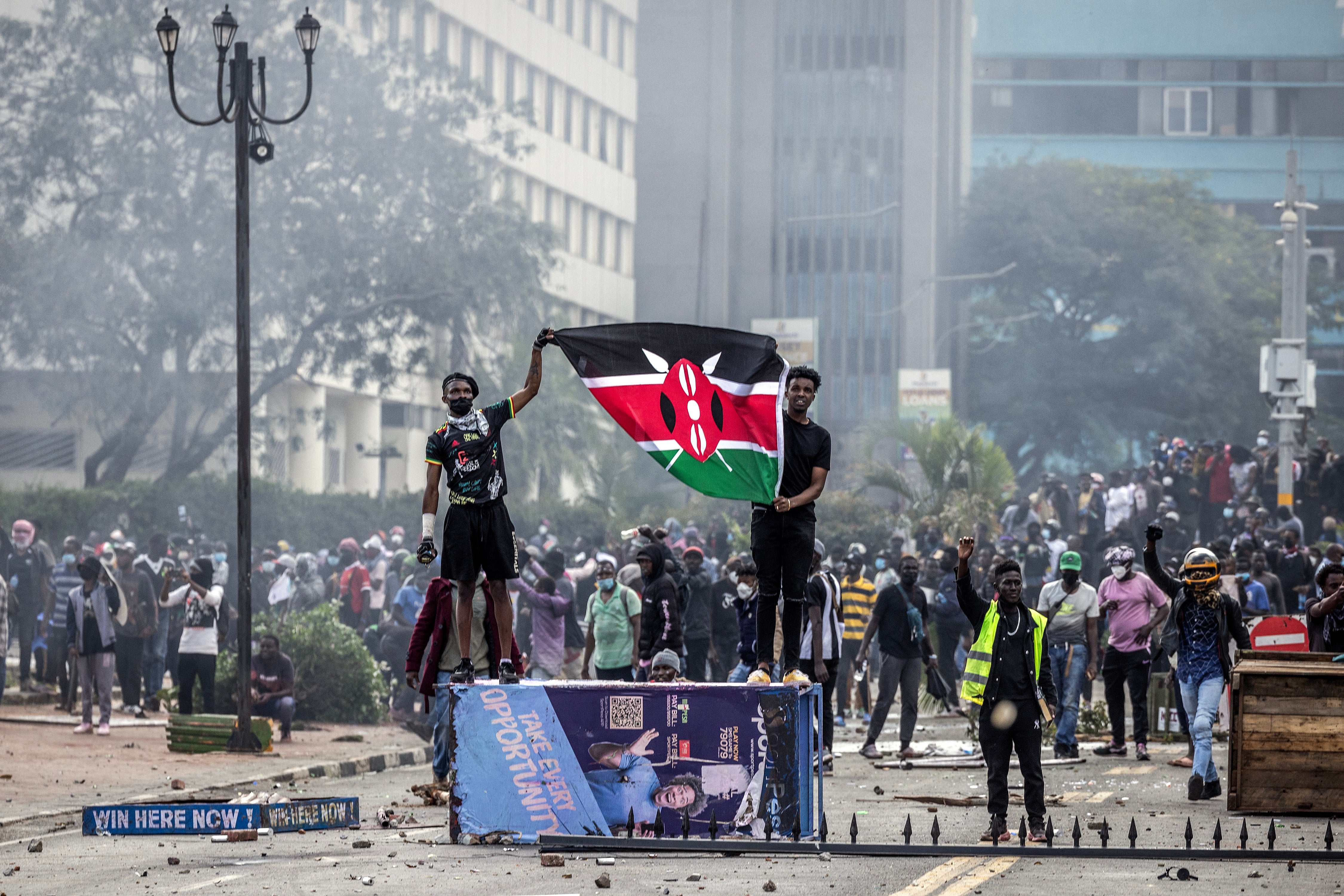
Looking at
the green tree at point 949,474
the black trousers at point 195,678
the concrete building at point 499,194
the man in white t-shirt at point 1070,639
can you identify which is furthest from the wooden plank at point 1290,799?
the concrete building at point 499,194

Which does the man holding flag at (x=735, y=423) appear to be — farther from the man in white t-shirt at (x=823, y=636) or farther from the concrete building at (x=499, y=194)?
the concrete building at (x=499, y=194)

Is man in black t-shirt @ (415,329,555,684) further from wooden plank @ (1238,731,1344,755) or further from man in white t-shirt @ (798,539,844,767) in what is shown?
wooden plank @ (1238,731,1344,755)

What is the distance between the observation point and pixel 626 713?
1035 centimetres

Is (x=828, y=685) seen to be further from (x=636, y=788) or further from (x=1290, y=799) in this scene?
(x=636, y=788)

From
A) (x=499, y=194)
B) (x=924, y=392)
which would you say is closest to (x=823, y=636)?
(x=924, y=392)

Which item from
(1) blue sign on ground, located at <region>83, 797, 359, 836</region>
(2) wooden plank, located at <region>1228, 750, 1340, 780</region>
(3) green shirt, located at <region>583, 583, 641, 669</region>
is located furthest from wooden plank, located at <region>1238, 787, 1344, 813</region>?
(3) green shirt, located at <region>583, 583, 641, 669</region>

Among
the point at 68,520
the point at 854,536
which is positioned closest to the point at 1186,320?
the point at 854,536

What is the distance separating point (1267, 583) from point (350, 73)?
94.0 ft

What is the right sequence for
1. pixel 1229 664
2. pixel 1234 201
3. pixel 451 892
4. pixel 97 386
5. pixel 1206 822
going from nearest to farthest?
pixel 451 892, pixel 1206 822, pixel 1229 664, pixel 97 386, pixel 1234 201

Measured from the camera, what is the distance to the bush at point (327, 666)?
782 inches

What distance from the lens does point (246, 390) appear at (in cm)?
1848

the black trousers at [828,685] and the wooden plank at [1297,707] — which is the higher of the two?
the wooden plank at [1297,707]

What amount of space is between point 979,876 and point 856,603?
11.5 m

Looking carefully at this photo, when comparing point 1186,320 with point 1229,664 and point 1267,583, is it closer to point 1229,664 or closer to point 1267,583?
point 1267,583
